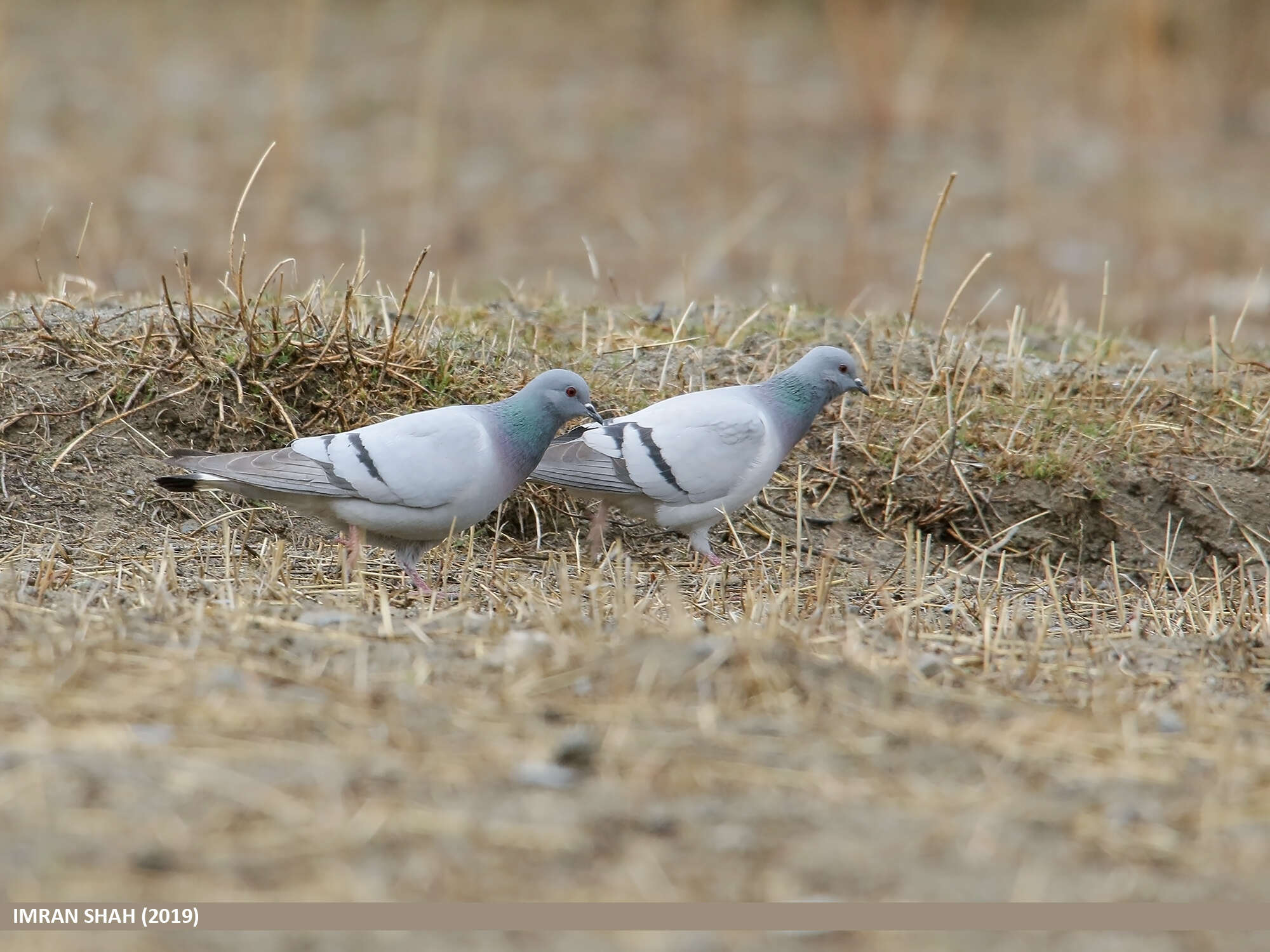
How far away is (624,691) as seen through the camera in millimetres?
2834

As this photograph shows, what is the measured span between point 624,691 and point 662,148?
1022 cm

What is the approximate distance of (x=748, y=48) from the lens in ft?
51.6

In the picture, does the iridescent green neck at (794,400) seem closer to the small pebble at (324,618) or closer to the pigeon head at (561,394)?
the pigeon head at (561,394)

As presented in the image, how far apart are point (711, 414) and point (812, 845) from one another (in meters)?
2.24

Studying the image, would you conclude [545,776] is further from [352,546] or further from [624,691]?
[352,546]

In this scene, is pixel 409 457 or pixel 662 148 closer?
pixel 409 457

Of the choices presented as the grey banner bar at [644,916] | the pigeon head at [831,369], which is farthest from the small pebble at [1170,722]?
the pigeon head at [831,369]

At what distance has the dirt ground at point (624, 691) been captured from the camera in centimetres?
221

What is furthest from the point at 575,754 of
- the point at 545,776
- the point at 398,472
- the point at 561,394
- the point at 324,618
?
the point at 561,394

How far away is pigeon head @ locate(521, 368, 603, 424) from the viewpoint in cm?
427

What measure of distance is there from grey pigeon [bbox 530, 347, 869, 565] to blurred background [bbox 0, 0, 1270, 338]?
191cm

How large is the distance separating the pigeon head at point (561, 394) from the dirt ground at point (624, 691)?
441mm

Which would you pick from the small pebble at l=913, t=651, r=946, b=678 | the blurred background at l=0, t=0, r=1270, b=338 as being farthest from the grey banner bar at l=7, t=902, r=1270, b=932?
the blurred background at l=0, t=0, r=1270, b=338

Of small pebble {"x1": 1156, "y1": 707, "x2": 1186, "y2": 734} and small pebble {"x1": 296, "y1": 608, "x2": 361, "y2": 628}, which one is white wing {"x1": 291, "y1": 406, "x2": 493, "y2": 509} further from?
small pebble {"x1": 1156, "y1": 707, "x2": 1186, "y2": 734}
